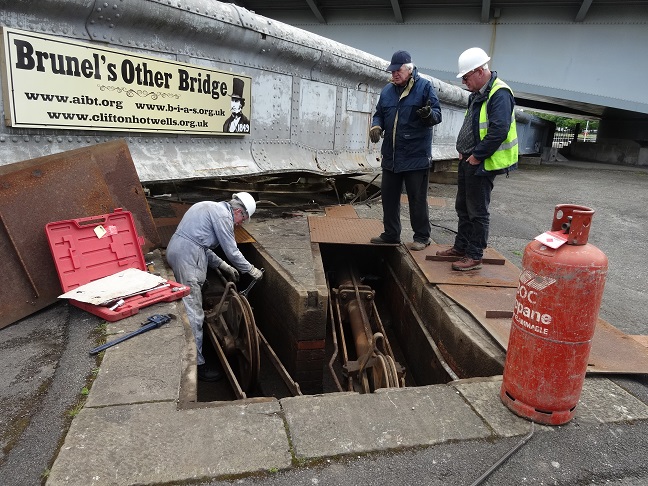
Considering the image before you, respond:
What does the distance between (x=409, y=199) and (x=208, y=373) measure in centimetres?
288

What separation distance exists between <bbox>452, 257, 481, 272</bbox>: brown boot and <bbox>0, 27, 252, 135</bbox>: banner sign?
11.1 feet

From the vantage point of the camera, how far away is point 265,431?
2246 mm

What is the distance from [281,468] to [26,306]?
2.56 m

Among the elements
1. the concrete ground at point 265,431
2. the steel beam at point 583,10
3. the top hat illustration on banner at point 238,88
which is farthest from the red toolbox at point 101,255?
the steel beam at point 583,10

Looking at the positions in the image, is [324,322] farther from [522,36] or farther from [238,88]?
[522,36]

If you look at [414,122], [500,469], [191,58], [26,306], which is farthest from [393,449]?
[191,58]

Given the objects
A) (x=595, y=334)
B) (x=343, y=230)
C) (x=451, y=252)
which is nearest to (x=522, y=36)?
(x=343, y=230)

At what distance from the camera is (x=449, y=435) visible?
91.0 inches

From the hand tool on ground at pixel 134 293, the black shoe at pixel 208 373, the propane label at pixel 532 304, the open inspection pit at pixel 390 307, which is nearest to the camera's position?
the propane label at pixel 532 304

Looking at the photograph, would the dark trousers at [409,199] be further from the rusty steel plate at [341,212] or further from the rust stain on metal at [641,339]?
the rust stain on metal at [641,339]

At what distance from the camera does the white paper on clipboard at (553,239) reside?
2.28 m

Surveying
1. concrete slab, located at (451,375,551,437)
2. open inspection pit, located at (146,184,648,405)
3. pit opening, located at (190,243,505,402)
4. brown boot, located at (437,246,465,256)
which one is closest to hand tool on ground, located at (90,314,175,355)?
open inspection pit, located at (146,184,648,405)

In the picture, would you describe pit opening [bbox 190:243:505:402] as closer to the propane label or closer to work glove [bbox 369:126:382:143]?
the propane label

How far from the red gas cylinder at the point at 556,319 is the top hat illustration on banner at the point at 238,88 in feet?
15.3
